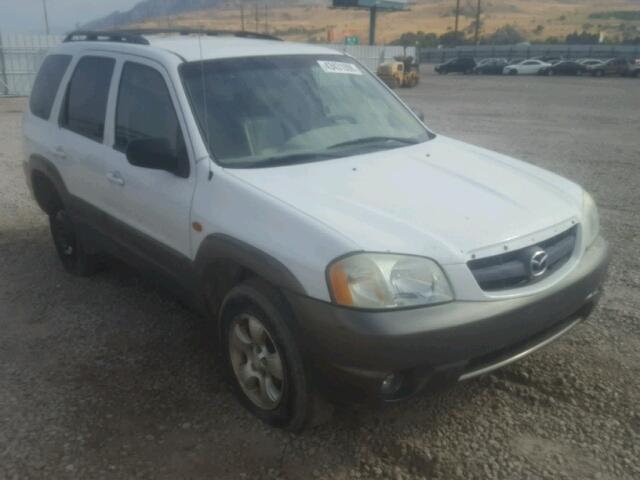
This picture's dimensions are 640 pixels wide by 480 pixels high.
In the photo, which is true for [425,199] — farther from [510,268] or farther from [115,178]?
[115,178]

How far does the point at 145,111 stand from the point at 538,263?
2433 mm

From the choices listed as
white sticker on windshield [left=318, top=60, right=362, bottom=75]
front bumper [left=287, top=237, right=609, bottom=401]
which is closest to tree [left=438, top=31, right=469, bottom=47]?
white sticker on windshield [left=318, top=60, right=362, bottom=75]

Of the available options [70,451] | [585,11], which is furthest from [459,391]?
[585,11]

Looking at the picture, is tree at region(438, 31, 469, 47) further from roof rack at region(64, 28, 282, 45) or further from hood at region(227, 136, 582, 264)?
hood at region(227, 136, 582, 264)

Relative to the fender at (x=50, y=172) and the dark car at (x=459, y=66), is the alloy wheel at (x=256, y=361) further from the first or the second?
the dark car at (x=459, y=66)

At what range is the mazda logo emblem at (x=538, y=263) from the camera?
9.55 feet

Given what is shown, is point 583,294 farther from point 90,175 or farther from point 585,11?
point 585,11

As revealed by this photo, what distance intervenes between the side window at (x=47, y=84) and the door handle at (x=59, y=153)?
39cm

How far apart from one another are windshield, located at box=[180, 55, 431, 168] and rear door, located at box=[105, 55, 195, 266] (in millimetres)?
185

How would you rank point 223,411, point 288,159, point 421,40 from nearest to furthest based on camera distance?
point 223,411 < point 288,159 < point 421,40

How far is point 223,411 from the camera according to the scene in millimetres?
3438

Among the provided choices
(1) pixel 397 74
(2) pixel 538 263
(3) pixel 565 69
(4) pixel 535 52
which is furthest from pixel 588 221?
(4) pixel 535 52

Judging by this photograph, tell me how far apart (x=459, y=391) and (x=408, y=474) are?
Result: 756mm

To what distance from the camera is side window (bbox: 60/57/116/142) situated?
14.4ft
